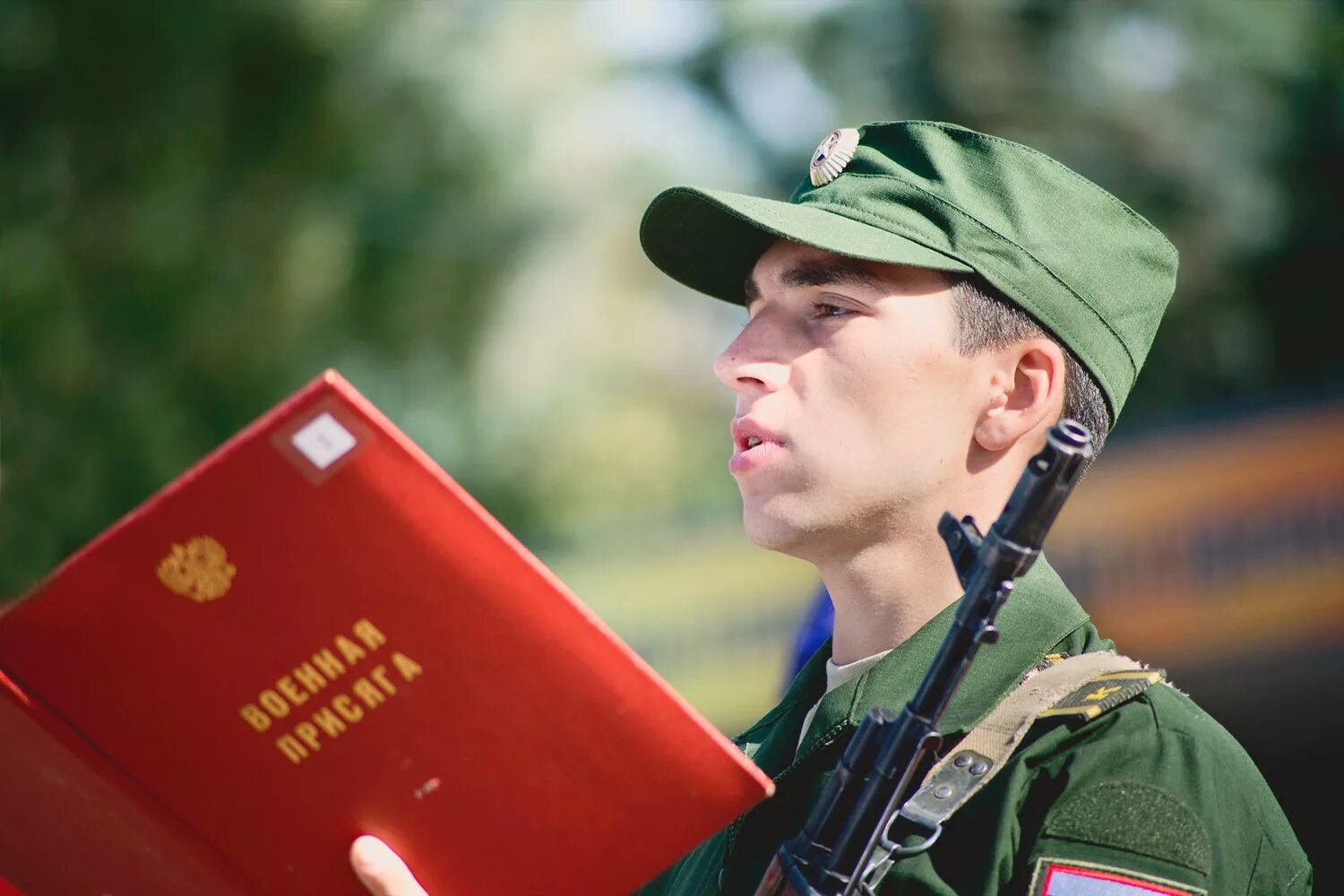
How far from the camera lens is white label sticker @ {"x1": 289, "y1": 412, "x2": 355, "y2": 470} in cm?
155

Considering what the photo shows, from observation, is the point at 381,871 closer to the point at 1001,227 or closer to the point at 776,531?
the point at 776,531

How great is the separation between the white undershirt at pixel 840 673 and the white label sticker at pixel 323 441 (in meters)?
0.82

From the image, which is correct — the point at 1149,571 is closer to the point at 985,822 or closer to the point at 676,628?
the point at 676,628

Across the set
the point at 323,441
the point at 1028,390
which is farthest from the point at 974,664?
the point at 323,441

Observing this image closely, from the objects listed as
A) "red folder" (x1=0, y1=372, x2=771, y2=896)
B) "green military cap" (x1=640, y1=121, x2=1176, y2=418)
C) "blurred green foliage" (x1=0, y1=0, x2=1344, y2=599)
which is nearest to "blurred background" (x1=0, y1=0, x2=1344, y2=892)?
"blurred green foliage" (x1=0, y1=0, x2=1344, y2=599)

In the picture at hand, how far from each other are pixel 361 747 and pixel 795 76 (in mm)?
8942

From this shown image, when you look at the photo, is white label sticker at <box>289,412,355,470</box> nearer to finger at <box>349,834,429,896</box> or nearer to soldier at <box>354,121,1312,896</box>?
finger at <box>349,834,429,896</box>

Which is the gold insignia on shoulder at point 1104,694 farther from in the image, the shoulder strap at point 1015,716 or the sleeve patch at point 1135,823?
the sleeve patch at point 1135,823

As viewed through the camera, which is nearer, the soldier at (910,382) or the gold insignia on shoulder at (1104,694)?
the gold insignia on shoulder at (1104,694)

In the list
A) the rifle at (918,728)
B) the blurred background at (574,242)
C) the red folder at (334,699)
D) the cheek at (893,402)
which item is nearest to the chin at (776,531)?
the cheek at (893,402)

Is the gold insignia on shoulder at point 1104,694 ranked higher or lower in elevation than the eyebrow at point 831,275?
lower

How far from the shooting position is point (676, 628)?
7004 millimetres

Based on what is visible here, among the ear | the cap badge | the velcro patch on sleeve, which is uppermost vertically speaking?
the cap badge

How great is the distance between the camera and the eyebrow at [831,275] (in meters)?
2.11
